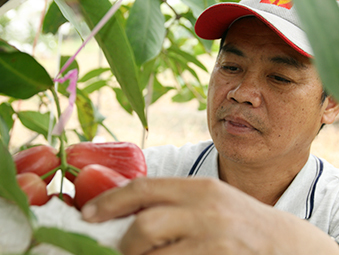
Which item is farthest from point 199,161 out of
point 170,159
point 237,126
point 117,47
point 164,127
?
point 164,127

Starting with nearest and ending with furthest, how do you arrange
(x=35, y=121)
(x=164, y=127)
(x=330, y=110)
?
(x=35, y=121), (x=330, y=110), (x=164, y=127)

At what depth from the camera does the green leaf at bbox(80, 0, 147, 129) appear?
0.34 meters

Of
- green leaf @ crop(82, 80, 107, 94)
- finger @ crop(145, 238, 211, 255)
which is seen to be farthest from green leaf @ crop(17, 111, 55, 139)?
finger @ crop(145, 238, 211, 255)

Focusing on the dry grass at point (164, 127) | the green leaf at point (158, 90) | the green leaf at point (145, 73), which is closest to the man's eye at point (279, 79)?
the green leaf at point (145, 73)

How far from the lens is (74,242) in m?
0.19

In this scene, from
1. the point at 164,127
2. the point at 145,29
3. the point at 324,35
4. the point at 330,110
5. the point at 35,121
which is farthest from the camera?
the point at 164,127

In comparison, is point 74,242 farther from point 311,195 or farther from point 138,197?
point 311,195

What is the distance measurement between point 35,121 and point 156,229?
0.49 metres

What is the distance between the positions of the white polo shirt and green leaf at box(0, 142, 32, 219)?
655 mm

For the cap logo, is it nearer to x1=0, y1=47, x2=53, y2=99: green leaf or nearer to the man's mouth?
the man's mouth

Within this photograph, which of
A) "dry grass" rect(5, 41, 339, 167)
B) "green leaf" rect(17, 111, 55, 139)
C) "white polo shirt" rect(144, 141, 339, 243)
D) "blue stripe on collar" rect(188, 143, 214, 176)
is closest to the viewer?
"green leaf" rect(17, 111, 55, 139)

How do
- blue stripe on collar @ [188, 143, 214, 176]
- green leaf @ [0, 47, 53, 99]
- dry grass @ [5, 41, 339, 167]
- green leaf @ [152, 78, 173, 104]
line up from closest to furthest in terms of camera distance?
1. green leaf @ [0, 47, 53, 99]
2. blue stripe on collar @ [188, 143, 214, 176]
3. green leaf @ [152, 78, 173, 104]
4. dry grass @ [5, 41, 339, 167]

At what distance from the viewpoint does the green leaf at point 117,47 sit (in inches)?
13.4

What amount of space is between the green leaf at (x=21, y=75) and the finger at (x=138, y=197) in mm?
124
